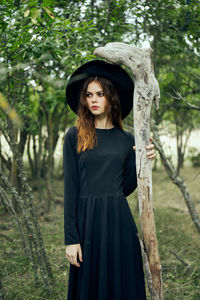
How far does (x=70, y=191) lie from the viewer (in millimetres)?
2289

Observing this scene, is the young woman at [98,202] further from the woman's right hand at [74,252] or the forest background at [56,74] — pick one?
the forest background at [56,74]

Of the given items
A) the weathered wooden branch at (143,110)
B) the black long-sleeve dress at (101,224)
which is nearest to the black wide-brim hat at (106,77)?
the weathered wooden branch at (143,110)

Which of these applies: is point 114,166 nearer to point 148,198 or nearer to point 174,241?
point 148,198

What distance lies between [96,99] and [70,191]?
2.30ft

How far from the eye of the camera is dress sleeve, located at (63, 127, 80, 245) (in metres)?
2.25

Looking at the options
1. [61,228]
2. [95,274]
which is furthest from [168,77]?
[95,274]

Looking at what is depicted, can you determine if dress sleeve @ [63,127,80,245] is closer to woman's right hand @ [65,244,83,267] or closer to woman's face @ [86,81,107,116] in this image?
woman's right hand @ [65,244,83,267]

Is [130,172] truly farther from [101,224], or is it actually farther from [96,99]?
[96,99]

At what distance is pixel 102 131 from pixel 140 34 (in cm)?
252

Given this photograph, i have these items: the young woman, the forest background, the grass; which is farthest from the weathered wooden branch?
the grass

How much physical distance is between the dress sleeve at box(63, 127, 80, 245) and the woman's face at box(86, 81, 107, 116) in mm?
Result: 243

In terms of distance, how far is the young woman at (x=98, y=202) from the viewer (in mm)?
2236

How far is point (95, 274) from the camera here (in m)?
2.25

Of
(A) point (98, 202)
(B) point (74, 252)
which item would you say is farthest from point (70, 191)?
(B) point (74, 252)
